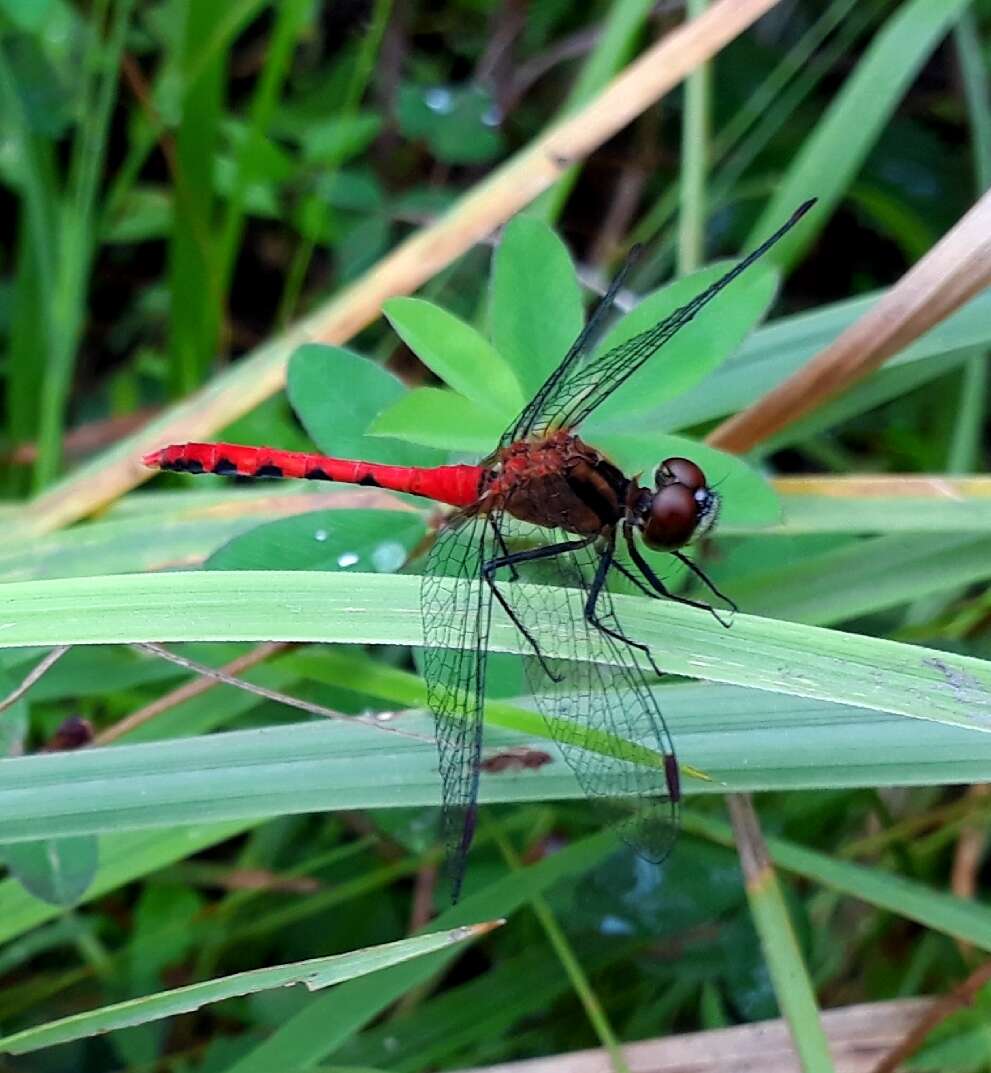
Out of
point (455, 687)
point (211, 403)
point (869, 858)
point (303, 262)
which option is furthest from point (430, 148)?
point (869, 858)

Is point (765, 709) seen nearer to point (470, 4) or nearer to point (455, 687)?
point (455, 687)

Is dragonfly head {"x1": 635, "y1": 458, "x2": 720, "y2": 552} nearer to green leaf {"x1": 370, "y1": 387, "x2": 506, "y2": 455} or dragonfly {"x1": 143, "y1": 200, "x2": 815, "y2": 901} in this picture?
dragonfly {"x1": 143, "y1": 200, "x2": 815, "y2": 901}

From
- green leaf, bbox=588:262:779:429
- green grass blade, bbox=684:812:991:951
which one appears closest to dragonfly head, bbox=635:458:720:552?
green leaf, bbox=588:262:779:429

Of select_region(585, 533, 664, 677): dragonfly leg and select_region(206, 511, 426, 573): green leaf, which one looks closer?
select_region(585, 533, 664, 677): dragonfly leg

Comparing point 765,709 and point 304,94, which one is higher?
point 304,94

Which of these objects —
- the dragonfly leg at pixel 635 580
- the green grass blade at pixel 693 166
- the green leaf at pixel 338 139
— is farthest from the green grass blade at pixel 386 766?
the green leaf at pixel 338 139

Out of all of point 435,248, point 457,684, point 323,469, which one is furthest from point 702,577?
point 435,248
